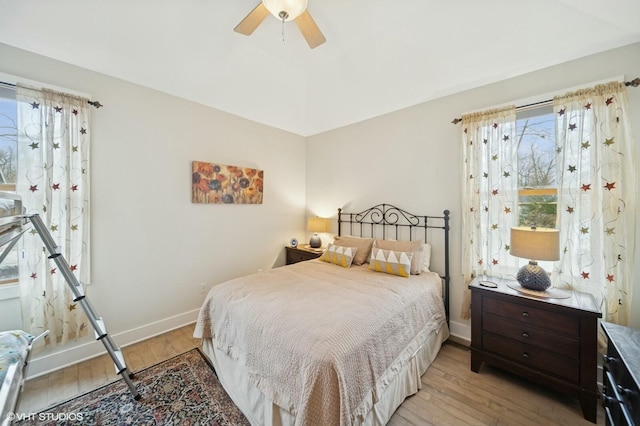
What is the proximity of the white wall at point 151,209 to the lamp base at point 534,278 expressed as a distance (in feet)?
10.1

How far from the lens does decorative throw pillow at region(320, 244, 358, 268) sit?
2787 millimetres

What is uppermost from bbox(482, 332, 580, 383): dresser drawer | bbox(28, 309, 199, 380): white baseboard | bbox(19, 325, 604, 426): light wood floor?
bbox(482, 332, 580, 383): dresser drawer

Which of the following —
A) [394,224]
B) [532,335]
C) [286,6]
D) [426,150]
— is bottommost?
[532,335]

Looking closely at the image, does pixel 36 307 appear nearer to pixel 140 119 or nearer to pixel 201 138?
pixel 140 119

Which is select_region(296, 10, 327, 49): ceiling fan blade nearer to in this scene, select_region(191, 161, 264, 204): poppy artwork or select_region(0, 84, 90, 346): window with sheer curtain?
select_region(191, 161, 264, 204): poppy artwork

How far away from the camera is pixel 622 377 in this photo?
1.10m

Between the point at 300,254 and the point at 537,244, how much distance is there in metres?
2.70

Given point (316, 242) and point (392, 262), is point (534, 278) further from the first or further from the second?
point (316, 242)

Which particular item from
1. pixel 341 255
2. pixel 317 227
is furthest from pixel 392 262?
pixel 317 227

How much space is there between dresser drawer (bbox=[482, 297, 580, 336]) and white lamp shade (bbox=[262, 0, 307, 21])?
271 cm

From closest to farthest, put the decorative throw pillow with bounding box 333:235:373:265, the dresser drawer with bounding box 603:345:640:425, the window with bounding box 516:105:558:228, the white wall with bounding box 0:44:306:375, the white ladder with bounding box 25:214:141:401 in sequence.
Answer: the dresser drawer with bounding box 603:345:640:425
the white ladder with bounding box 25:214:141:401
the window with bounding box 516:105:558:228
the white wall with bounding box 0:44:306:375
the decorative throw pillow with bounding box 333:235:373:265

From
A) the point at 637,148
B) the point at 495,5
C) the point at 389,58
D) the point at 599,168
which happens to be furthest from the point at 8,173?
the point at 637,148

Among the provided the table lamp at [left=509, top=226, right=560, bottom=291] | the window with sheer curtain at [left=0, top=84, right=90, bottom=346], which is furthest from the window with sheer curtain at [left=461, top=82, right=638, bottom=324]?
the window with sheer curtain at [left=0, top=84, right=90, bottom=346]

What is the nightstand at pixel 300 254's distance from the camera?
11.4 ft
